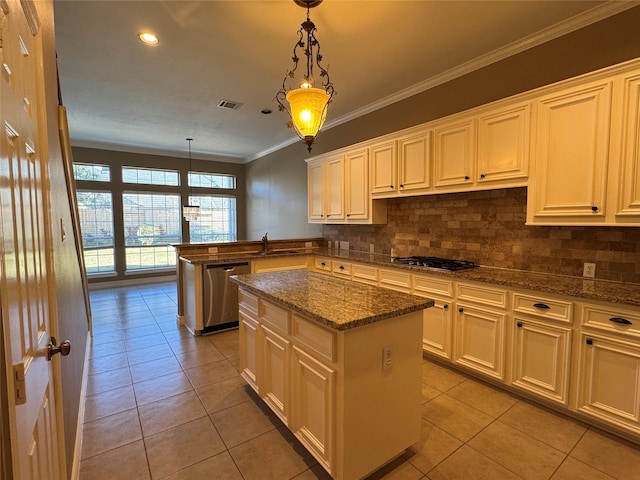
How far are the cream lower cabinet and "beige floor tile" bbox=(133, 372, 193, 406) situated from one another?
7.97 feet

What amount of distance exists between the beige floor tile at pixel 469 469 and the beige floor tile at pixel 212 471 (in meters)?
1.12

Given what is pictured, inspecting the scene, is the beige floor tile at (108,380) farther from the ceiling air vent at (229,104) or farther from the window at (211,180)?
the window at (211,180)

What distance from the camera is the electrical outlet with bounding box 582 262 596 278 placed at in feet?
7.92

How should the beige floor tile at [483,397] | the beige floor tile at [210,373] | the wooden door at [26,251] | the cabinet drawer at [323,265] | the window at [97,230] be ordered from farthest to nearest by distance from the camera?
1. the window at [97,230]
2. the cabinet drawer at [323,265]
3. the beige floor tile at [210,373]
4. the beige floor tile at [483,397]
5. the wooden door at [26,251]

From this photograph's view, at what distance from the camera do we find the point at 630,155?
6.68ft

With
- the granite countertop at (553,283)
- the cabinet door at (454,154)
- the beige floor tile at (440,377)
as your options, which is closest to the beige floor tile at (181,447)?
the beige floor tile at (440,377)

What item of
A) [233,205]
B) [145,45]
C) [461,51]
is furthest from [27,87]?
[233,205]

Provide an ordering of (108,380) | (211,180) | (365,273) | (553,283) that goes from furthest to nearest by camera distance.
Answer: (211,180) < (365,273) < (108,380) < (553,283)

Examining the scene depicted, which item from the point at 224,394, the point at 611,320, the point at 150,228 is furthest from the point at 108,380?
the point at 150,228

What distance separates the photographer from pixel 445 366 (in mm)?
2998

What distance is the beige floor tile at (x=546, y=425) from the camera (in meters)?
2.00

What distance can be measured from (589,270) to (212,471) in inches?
119

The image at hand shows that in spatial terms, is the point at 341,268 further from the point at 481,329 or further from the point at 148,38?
the point at 148,38

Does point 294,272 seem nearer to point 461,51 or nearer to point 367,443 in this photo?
point 367,443
